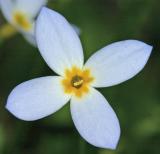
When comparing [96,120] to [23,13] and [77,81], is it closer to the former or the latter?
[77,81]

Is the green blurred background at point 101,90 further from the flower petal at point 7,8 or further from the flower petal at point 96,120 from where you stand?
the flower petal at point 96,120

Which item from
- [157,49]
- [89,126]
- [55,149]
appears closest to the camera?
[89,126]

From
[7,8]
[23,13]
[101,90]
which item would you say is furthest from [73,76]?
[101,90]

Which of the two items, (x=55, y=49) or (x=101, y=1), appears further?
(x=101, y=1)

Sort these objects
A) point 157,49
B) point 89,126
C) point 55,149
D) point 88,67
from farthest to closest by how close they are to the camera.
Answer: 1. point 157,49
2. point 55,149
3. point 88,67
4. point 89,126

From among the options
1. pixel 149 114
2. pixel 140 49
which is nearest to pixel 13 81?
pixel 149 114

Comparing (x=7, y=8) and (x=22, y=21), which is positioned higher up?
(x=7, y=8)

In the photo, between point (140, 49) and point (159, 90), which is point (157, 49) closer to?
point (159, 90)
